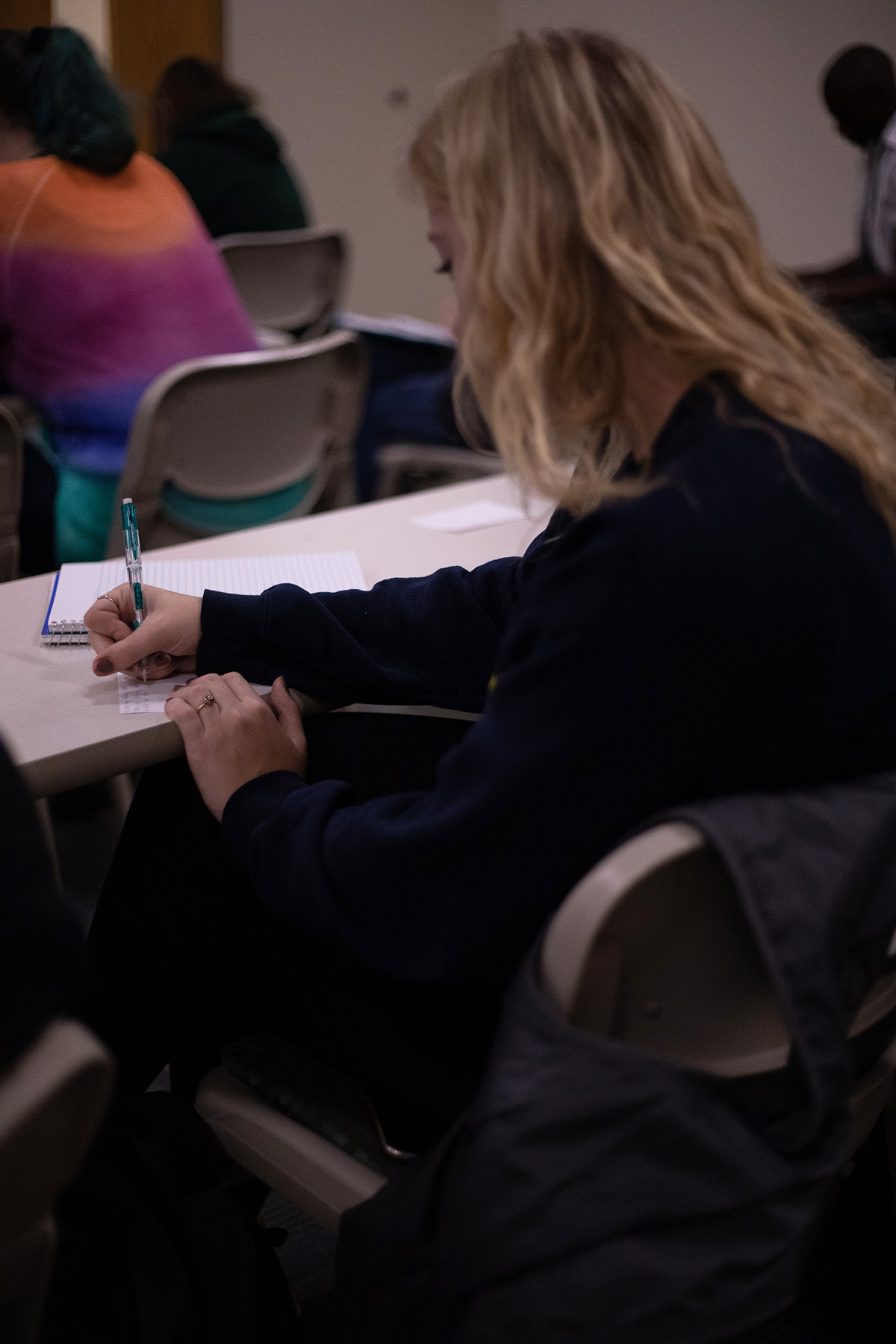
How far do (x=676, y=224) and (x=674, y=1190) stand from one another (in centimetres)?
60

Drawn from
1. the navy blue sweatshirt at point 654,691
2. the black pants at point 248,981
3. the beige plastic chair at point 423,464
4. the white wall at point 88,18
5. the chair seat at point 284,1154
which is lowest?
the beige plastic chair at point 423,464

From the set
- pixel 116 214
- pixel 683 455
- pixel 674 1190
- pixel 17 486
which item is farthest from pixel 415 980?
pixel 116 214

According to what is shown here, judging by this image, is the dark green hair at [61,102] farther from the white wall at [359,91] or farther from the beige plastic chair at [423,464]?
the white wall at [359,91]

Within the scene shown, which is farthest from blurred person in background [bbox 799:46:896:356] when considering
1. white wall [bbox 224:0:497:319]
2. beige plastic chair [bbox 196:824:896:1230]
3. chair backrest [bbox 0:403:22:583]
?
beige plastic chair [bbox 196:824:896:1230]

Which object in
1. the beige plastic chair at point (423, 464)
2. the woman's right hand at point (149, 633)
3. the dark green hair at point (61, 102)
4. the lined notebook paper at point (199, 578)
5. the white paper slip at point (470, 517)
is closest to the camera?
the woman's right hand at point (149, 633)

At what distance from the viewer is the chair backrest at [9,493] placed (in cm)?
180

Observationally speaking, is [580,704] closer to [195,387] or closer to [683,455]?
[683,455]

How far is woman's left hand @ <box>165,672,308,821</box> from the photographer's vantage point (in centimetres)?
93

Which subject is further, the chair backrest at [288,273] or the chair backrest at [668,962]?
the chair backrest at [288,273]

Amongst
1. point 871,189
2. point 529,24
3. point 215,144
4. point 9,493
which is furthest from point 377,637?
point 529,24

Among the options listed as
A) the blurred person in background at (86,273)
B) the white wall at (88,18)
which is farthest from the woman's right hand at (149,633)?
the white wall at (88,18)

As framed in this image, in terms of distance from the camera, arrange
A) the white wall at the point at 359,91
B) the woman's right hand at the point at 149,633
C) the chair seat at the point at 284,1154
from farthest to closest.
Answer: the white wall at the point at 359,91 → the woman's right hand at the point at 149,633 → the chair seat at the point at 284,1154

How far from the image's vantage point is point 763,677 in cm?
68

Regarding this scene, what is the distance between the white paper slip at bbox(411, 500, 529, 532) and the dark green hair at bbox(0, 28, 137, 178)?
3.01 feet
